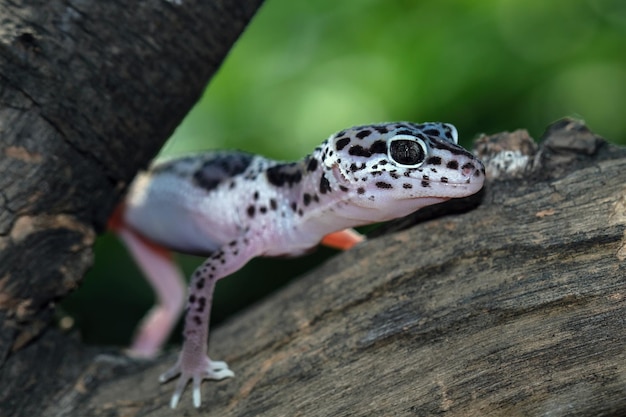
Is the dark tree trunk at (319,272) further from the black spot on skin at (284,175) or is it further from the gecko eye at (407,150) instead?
the black spot on skin at (284,175)

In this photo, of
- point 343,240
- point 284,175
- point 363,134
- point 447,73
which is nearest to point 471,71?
point 447,73

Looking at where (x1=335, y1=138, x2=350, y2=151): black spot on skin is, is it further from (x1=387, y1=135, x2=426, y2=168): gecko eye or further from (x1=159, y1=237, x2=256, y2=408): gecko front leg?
(x1=159, y1=237, x2=256, y2=408): gecko front leg

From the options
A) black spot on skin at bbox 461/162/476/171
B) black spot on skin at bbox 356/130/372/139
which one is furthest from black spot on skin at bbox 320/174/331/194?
black spot on skin at bbox 461/162/476/171

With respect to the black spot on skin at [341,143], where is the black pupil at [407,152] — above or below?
above

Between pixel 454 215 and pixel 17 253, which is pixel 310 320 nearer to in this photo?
pixel 454 215

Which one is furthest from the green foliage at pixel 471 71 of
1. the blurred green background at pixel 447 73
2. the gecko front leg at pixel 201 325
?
the gecko front leg at pixel 201 325

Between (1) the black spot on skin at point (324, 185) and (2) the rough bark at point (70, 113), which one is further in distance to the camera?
(1) the black spot on skin at point (324, 185)
